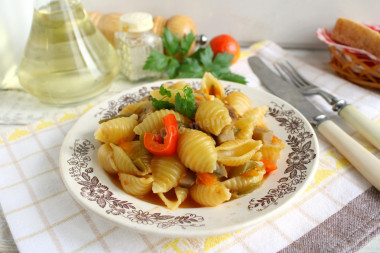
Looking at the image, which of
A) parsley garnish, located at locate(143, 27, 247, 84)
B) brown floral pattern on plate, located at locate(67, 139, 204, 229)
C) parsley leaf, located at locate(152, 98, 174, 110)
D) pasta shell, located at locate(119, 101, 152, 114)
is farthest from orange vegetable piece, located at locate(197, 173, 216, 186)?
parsley garnish, located at locate(143, 27, 247, 84)

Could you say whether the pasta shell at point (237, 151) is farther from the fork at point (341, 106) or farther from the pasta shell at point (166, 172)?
the fork at point (341, 106)

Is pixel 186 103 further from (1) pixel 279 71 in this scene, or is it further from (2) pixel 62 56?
(1) pixel 279 71

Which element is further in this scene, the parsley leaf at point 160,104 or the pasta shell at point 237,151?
the parsley leaf at point 160,104

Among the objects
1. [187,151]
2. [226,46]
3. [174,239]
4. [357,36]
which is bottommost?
[174,239]

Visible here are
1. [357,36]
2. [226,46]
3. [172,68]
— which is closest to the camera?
[357,36]

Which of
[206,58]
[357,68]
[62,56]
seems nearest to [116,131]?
[62,56]

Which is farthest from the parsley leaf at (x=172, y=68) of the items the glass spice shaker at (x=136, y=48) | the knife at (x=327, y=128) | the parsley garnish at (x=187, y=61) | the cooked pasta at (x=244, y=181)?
the cooked pasta at (x=244, y=181)
